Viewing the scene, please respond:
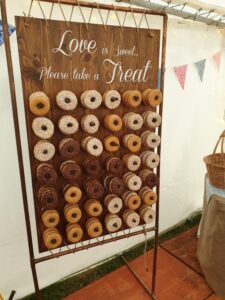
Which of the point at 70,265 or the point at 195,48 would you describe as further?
the point at 195,48

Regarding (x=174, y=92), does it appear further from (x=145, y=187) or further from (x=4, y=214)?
(x=4, y=214)

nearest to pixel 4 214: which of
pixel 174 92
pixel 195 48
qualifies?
pixel 174 92

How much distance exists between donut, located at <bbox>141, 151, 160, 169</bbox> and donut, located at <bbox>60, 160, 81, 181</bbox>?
39 centimetres

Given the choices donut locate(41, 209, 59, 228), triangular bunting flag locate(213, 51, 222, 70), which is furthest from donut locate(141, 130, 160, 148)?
triangular bunting flag locate(213, 51, 222, 70)

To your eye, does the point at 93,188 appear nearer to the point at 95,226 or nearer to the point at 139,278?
the point at 95,226

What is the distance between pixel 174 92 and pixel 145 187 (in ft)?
3.11

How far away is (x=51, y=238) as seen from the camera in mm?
1278

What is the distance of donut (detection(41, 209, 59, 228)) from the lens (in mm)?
1253

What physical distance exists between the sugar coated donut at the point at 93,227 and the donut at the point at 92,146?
387 mm

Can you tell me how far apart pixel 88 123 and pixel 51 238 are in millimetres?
613

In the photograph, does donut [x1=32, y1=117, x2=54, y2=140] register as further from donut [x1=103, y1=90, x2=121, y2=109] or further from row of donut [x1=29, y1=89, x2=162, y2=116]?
donut [x1=103, y1=90, x2=121, y2=109]

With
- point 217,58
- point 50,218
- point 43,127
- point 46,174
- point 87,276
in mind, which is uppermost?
point 217,58

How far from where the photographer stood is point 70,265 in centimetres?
192

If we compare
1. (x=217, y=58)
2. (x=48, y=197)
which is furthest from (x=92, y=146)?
(x=217, y=58)
